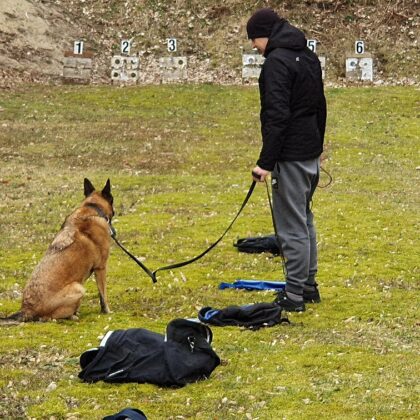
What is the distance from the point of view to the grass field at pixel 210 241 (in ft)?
24.5

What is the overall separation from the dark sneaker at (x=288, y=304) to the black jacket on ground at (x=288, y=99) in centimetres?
152

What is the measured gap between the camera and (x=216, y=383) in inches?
304

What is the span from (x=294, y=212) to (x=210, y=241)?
5.40 metres

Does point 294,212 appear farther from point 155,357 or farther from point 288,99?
point 155,357

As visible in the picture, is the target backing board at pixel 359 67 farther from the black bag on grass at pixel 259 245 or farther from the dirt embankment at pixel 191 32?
the black bag on grass at pixel 259 245

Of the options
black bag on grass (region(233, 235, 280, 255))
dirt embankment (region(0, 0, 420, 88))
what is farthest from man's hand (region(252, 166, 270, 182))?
dirt embankment (region(0, 0, 420, 88))

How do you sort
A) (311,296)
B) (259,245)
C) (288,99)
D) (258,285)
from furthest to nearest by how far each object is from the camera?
(259,245), (258,285), (311,296), (288,99)

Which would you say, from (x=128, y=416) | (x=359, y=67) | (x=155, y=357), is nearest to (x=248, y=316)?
(x=155, y=357)

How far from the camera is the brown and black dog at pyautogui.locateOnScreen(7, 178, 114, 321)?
9789 mm

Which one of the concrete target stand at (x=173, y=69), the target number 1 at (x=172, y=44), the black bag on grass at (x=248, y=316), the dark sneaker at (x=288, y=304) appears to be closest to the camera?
the black bag on grass at (x=248, y=316)

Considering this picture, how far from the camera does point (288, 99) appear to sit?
970 cm

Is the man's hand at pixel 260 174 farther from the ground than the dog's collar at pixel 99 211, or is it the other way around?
the man's hand at pixel 260 174

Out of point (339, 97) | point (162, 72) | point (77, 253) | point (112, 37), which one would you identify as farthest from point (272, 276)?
point (112, 37)

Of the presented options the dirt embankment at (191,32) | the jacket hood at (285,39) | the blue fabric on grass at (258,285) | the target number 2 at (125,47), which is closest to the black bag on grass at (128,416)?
the jacket hood at (285,39)
